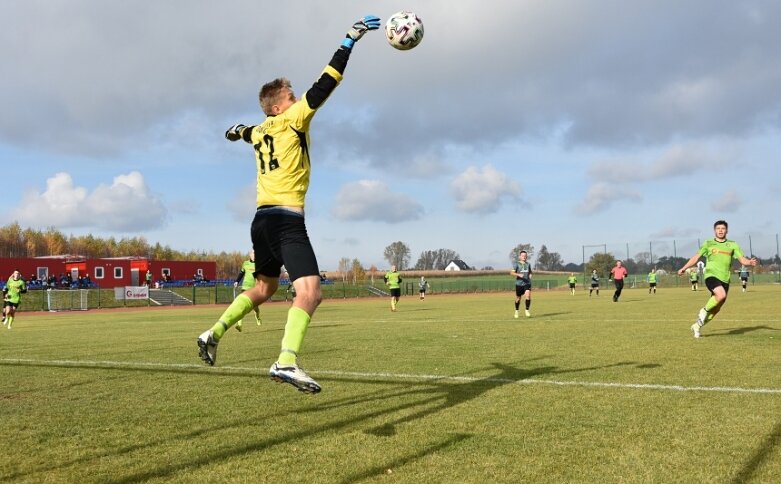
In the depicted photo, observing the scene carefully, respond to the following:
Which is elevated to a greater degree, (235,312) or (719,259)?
(719,259)

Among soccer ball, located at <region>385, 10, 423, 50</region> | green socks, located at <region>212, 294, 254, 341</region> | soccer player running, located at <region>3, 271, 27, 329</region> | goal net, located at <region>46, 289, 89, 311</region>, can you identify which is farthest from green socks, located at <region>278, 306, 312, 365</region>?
goal net, located at <region>46, 289, 89, 311</region>

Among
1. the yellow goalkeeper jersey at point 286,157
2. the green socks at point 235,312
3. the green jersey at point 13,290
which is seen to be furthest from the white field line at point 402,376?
the green jersey at point 13,290

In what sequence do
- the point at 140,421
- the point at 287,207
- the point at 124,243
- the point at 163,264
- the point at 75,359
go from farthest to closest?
the point at 124,243
the point at 163,264
the point at 75,359
the point at 140,421
the point at 287,207

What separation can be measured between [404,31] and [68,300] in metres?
46.4

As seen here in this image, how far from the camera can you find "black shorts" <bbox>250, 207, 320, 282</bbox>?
4.75m

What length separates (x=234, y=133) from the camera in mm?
5473

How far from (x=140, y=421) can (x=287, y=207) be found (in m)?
2.27

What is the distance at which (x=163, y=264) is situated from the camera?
7469cm

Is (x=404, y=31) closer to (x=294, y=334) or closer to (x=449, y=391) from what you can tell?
(x=294, y=334)

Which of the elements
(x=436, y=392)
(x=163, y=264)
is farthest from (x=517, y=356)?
(x=163, y=264)

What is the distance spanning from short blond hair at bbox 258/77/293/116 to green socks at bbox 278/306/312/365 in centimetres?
178

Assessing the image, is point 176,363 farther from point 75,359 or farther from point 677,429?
point 677,429

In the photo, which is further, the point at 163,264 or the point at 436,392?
the point at 163,264

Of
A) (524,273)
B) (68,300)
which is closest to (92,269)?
(68,300)
